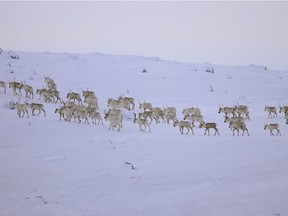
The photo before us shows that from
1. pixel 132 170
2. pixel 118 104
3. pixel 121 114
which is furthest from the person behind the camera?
pixel 118 104

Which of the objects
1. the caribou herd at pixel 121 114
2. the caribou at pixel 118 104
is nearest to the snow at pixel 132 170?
the caribou herd at pixel 121 114

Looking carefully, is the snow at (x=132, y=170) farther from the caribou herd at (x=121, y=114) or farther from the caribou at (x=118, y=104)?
the caribou at (x=118, y=104)

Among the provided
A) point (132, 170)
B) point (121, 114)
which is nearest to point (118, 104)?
point (121, 114)

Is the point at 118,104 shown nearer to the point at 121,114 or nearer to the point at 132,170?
the point at 121,114

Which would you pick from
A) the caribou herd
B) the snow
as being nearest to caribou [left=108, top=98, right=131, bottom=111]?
the caribou herd

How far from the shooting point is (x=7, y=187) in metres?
10.5

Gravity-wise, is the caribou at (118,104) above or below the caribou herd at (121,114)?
above

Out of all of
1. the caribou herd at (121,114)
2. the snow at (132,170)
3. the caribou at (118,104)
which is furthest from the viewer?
the caribou at (118,104)

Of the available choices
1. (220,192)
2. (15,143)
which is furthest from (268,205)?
(15,143)

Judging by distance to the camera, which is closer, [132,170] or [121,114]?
[132,170]

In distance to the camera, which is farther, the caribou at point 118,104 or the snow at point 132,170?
the caribou at point 118,104

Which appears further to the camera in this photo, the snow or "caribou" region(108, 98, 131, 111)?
"caribou" region(108, 98, 131, 111)

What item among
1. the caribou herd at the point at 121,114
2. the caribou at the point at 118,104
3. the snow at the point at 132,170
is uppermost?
the caribou at the point at 118,104

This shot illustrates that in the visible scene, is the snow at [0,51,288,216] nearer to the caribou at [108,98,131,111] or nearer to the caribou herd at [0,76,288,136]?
the caribou herd at [0,76,288,136]
